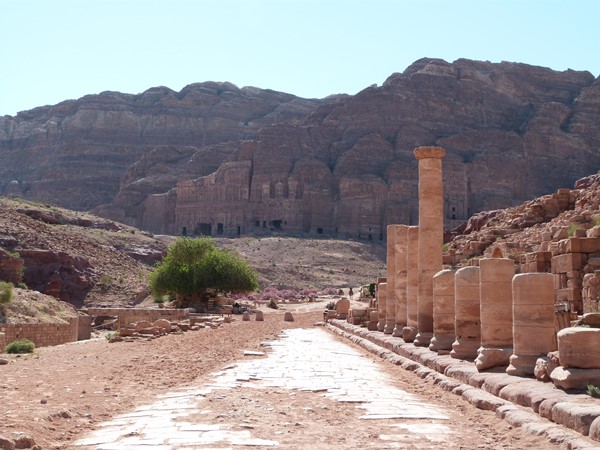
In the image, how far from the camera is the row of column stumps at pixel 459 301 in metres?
11.6

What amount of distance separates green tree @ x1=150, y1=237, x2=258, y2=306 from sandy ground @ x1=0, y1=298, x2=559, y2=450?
27550 mm

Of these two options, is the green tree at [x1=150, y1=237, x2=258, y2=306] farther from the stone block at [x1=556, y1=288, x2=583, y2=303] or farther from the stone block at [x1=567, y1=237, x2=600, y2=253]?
the stone block at [x1=567, y1=237, x2=600, y2=253]

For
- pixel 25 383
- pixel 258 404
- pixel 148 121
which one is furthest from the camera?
pixel 148 121

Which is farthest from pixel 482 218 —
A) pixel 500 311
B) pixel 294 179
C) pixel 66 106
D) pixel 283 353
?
pixel 66 106

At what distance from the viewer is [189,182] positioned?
116 metres

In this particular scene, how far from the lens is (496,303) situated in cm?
1301

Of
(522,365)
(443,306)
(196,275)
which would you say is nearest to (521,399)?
(522,365)

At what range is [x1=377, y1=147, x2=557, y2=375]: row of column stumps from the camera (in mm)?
11570

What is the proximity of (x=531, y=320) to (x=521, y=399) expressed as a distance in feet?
7.69

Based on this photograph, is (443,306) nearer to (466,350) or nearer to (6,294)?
(466,350)

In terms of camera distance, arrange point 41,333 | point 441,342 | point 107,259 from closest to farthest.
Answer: point 441,342, point 41,333, point 107,259

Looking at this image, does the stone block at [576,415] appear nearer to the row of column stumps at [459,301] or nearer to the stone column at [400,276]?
the row of column stumps at [459,301]

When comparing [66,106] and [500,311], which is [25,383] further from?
[66,106]

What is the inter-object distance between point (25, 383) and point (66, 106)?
6298 inches
